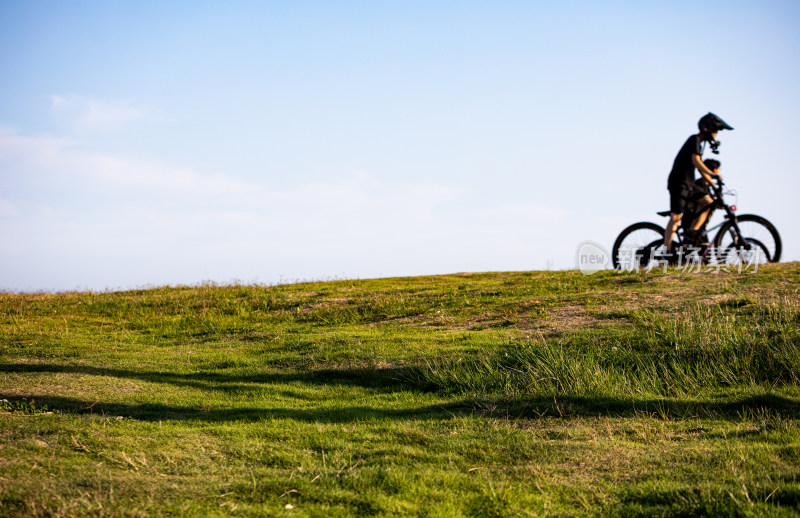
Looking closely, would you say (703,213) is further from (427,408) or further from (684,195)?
(427,408)

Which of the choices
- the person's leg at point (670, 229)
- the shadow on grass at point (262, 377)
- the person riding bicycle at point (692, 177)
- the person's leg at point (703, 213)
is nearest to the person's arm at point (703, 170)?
the person riding bicycle at point (692, 177)

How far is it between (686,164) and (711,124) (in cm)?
111

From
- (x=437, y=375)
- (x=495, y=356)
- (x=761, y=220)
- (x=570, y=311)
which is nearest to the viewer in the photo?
(x=437, y=375)

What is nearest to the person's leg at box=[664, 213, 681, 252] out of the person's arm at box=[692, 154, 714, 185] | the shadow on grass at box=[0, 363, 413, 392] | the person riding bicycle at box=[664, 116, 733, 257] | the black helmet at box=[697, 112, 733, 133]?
the person riding bicycle at box=[664, 116, 733, 257]

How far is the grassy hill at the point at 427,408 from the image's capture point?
4.76 meters

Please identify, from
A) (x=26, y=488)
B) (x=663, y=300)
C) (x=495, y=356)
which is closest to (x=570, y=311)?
(x=663, y=300)

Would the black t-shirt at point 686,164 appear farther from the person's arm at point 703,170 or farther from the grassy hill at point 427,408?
the grassy hill at point 427,408

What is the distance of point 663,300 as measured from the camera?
525 inches

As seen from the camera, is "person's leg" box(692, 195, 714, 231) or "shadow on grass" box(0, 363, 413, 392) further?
"person's leg" box(692, 195, 714, 231)

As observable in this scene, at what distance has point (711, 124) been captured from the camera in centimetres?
1568

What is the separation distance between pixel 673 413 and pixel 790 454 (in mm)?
1786

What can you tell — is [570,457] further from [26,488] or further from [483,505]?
[26,488]

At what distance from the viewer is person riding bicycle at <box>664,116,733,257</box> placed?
15.8m

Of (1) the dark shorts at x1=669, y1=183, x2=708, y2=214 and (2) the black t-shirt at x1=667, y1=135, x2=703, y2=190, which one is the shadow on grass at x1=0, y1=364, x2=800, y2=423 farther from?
(2) the black t-shirt at x1=667, y1=135, x2=703, y2=190
